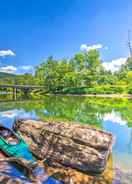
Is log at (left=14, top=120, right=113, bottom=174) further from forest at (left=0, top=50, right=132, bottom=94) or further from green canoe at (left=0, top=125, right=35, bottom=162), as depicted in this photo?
forest at (left=0, top=50, right=132, bottom=94)

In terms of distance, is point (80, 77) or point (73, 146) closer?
point (73, 146)

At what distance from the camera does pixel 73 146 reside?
416 inches

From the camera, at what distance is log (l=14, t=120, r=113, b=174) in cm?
1009

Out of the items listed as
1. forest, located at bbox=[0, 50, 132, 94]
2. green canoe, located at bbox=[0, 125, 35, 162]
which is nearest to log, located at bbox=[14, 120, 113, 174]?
green canoe, located at bbox=[0, 125, 35, 162]

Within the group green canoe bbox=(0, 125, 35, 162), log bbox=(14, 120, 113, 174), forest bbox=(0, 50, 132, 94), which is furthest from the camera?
forest bbox=(0, 50, 132, 94)

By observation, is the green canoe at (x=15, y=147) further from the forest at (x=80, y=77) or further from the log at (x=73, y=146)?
the forest at (x=80, y=77)

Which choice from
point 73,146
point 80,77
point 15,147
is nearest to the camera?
point 15,147

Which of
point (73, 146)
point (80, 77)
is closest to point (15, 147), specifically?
point (73, 146)

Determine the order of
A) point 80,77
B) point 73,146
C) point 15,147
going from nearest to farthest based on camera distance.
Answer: point 15,147 → point 73,146 → point 80,77

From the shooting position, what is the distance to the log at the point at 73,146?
33.1 feet

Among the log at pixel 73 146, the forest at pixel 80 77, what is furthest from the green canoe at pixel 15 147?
the forest at pixel 80 77

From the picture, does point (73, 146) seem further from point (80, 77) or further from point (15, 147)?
point (80, 77)

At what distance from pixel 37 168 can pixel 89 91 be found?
213 feet

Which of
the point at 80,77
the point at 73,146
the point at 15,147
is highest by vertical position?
the point at 80,77
